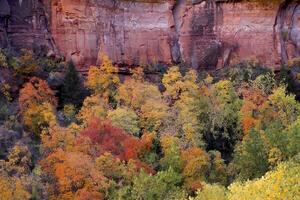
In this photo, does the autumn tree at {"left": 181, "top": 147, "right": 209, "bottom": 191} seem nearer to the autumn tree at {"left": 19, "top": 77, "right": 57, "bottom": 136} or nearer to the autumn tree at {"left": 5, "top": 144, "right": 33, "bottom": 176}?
the autumn tree at {"left": 19, "top": 77, "right": 57, "bottom": 136}

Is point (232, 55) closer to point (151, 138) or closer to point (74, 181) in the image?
point (151, 138)

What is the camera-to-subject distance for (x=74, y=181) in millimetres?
33875

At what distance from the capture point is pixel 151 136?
41062mm

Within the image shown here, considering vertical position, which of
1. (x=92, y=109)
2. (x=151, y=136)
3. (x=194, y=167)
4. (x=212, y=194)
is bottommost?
(x=194, y=167)

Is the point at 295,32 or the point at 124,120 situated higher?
the point at 295,32

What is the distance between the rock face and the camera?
173 ft

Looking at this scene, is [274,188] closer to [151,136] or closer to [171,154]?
[171,154]

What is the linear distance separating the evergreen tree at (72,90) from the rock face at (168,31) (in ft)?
15.6

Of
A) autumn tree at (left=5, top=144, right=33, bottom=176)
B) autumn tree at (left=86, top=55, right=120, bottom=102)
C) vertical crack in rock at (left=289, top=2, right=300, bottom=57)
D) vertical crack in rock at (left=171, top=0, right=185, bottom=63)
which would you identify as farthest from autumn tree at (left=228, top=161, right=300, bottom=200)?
vertical crack in rock at (left=289, top=2, right=300, bottom=57)

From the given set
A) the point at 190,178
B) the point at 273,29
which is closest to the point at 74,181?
the point at 190,178

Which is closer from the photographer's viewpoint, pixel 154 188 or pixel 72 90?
pixel 154 188

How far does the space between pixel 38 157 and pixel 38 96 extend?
7.39 meters

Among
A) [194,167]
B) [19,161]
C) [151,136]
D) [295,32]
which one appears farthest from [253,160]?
[295,32]

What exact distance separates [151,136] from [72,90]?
9.85 metres
